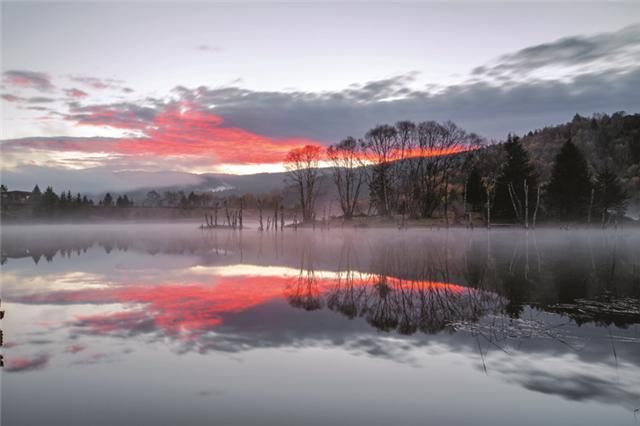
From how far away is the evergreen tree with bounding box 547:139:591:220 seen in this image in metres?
65.8

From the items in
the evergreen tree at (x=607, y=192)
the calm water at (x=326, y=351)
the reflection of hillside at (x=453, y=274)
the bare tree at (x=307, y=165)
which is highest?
the bare tree at (x=307, y=165)

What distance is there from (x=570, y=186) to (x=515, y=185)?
7325 mm

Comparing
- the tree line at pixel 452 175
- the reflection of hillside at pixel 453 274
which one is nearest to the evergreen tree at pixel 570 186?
the tree line at pixel 452 175

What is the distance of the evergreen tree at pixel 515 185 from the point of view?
230 ft

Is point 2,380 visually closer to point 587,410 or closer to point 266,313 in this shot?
point 266,313

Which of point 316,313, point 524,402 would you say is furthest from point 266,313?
point 524,402

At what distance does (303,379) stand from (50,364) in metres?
5.68

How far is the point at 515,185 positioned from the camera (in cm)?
7006

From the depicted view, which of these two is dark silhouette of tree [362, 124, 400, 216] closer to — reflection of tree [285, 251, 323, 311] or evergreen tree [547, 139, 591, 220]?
evergreen tree [547, 139, 591, 220]

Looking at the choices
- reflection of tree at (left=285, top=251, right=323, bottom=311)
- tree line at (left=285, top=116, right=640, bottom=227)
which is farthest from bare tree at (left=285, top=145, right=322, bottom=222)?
reflection of tree at (left=285, top=251, right=323, bottom=311)

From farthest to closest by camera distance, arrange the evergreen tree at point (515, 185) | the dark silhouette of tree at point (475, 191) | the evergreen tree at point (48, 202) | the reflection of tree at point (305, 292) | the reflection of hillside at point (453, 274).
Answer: the evergreen tree at point (48, 202)
the dark silhouette of tree at point (475, 191)
the evergreen tree at point (515, 185)
the reflection of tree at point (305, 292)
the reflection of hillside at point (453, 274)

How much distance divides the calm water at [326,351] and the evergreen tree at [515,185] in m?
50.4

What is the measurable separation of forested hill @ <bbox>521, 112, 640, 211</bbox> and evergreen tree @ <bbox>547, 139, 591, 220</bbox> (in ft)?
105

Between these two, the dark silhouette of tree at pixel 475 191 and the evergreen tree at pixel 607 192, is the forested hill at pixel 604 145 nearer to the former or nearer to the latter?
the dark silhouette of tree at pixel 475 191
